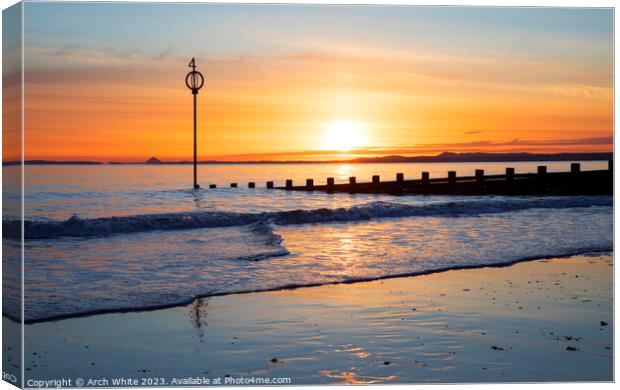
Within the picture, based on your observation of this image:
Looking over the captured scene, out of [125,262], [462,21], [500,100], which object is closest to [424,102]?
[500,100]

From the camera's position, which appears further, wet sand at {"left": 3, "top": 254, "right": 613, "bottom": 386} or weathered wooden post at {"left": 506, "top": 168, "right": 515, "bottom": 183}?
weathered wooden post at {"left": 506, "top": 168, "right": 515, "bottom": 183}

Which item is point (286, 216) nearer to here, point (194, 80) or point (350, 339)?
point (194, 80)

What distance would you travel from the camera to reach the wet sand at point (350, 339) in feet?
15.2

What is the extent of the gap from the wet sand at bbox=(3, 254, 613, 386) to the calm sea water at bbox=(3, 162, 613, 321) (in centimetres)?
53

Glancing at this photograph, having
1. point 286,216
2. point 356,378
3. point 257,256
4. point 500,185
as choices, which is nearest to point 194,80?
point 257,256

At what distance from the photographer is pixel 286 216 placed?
1417cm

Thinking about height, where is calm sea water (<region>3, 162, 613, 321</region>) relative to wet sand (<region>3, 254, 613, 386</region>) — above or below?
above

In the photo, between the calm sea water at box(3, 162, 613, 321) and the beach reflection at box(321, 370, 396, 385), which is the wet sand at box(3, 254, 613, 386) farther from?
Answer: the calm sea water at box(3, 162, 613, 321)

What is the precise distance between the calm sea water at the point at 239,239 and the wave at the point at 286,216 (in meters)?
0.04

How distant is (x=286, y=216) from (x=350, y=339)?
9.16m

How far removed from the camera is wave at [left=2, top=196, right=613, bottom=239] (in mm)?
11086

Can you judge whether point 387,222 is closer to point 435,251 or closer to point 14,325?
point 435,251

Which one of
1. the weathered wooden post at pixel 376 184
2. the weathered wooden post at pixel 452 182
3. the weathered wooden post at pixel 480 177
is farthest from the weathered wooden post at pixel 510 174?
the weathered wooden post at pixel 376 184

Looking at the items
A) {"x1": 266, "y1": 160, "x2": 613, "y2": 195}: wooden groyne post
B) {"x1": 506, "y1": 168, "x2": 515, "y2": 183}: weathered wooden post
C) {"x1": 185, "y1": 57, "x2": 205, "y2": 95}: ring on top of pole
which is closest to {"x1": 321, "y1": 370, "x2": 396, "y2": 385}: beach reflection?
{"x1": 185, "y1": 57, "x2": 205, "y2": 95}: ring on top of pole
